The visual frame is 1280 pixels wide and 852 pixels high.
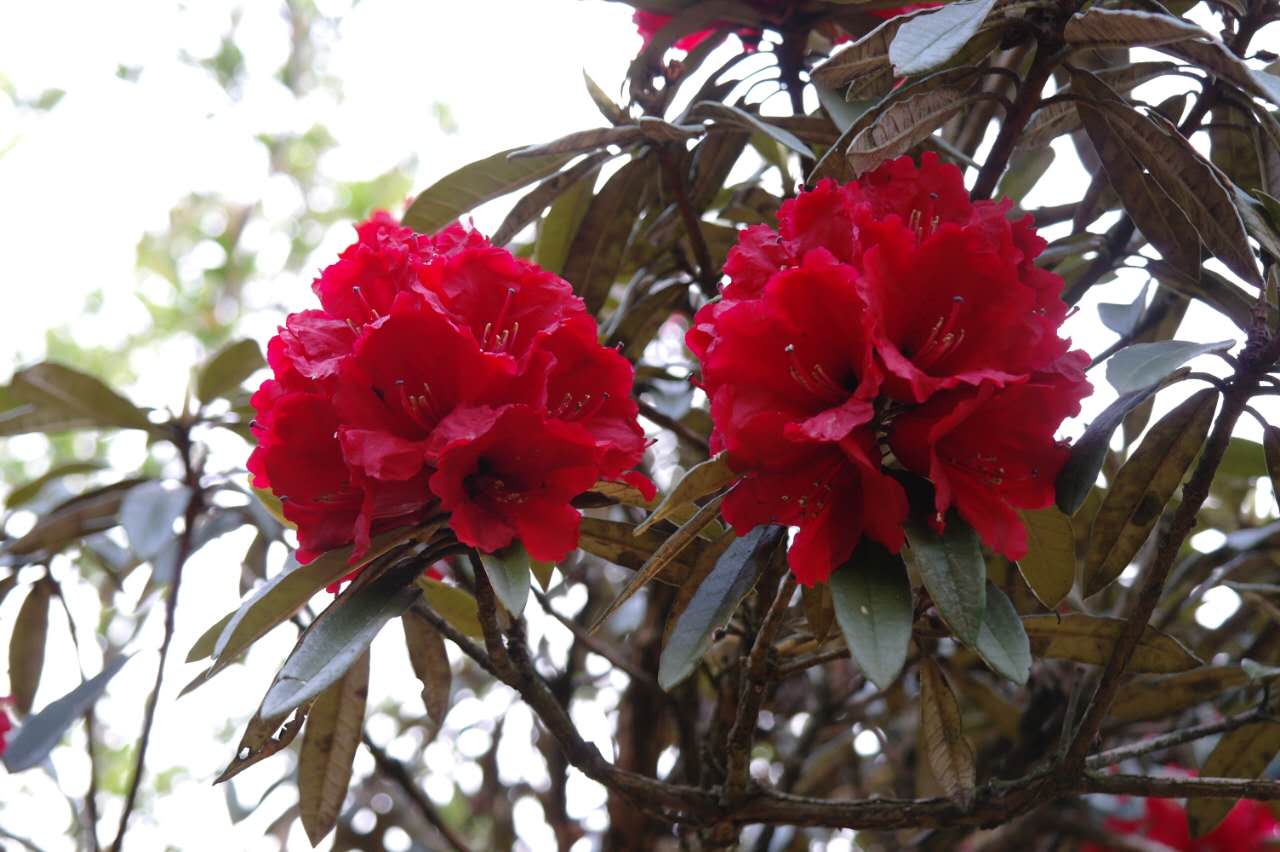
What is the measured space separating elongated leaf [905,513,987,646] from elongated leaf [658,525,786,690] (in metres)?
0.14

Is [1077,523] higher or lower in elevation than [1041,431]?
higher

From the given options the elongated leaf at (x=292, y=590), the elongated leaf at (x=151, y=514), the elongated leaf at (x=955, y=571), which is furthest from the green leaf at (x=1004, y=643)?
the elongated leaf at (x=151, y=514)

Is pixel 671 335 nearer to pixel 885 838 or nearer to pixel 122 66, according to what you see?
pixel 885 838

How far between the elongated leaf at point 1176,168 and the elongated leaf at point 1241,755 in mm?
618

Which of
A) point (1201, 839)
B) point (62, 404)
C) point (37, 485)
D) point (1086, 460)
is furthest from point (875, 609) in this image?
point (37, 485)

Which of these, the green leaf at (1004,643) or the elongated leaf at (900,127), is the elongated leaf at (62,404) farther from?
the green leaf at (1004,643)

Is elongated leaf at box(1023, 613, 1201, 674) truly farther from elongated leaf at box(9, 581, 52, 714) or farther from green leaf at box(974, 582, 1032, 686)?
elongated leaf at box(9, 581, 52, 714)

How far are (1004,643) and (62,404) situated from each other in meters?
1.17

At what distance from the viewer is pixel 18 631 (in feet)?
5.57

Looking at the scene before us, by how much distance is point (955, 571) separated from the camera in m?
0.84

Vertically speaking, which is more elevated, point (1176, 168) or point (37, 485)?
point (37, 485)

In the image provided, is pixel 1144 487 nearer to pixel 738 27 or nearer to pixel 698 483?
pixel 698 483

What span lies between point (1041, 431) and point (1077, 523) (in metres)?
0.59

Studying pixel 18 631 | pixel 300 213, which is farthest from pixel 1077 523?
pixel 300 213
